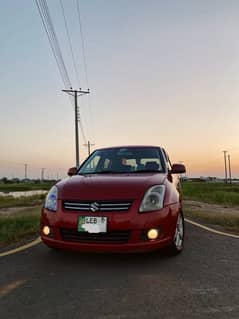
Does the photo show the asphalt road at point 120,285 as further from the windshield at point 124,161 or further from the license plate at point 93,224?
the windshield at point 124,161

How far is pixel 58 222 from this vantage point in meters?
3.95

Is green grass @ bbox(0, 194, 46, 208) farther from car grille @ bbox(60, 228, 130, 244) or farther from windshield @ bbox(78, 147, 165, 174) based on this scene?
car grille @ bbox(60, 228, 130, 244)

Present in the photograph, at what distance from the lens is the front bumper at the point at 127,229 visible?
12.3 feet

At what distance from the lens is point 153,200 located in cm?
393

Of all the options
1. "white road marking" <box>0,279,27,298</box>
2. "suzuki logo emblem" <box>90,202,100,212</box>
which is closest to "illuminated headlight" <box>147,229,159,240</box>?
"suzuki logo emblem" <box>90,202,100,212</box>

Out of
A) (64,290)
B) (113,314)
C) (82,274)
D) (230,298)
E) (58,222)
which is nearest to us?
(113,314)

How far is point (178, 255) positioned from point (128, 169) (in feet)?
4.97

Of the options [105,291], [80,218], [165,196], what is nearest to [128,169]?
[165,196]

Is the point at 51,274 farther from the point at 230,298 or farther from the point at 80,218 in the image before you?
the point at 230,298

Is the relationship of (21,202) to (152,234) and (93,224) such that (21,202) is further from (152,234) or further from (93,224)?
(152,234)

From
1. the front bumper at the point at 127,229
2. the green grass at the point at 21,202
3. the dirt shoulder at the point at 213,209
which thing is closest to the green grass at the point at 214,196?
the dirt shoulder at the point at 213,209

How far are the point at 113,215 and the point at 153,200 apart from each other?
0.54 metres

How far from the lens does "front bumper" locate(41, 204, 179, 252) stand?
3740 mm

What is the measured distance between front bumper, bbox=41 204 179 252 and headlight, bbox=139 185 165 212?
0.06 m
